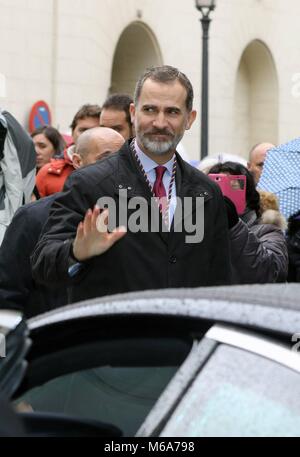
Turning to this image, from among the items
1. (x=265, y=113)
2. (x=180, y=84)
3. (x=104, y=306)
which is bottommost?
(x=265, y=113)

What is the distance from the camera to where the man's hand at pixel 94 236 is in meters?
4.52

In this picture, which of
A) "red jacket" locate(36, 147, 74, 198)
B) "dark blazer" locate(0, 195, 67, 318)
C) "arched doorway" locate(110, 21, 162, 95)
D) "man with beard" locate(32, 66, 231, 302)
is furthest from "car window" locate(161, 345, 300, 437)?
"arched doorway" locate(110, 21, 162, 95)

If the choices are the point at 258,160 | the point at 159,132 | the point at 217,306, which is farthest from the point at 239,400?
the point at 258,160

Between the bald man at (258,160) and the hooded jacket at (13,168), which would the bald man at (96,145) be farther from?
the bald man at (258,160)

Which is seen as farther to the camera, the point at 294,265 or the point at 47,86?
the point at 47,86

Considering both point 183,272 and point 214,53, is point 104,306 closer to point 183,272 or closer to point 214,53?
point 183,272

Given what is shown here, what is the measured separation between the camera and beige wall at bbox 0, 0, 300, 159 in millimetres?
21578

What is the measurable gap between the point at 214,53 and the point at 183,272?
22.7 meters

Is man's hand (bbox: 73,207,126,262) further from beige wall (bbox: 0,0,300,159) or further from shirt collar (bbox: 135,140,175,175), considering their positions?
beige wall (bbox: 0,0,300,159)

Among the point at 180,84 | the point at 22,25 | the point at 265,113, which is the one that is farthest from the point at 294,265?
the point at 265,113

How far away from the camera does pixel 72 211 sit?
5.04 metres

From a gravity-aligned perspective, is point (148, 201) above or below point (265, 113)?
above

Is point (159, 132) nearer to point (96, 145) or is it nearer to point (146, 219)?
point (146, 219)
